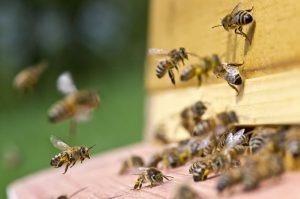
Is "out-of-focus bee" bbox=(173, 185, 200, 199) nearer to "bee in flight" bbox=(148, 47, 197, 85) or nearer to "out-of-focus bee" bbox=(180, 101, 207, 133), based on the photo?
"out-of-focus bee" bbox=(180, 101, 207, 133)

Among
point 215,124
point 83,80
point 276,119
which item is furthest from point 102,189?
point 83,80

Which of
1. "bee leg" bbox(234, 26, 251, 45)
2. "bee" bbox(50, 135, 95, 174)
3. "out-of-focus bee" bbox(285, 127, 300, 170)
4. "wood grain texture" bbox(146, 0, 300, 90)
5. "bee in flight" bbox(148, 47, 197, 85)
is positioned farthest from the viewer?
"bee in flight" bbox(148, 47, 197, 85)

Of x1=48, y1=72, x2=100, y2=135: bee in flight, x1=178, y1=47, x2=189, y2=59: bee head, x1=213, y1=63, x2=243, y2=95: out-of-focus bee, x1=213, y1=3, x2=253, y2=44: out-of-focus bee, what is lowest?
x1=48, y1=72, x2=100, y2=135: bee in flight

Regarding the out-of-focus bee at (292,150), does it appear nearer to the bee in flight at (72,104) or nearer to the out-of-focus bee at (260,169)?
the out-of-focus bee at (260,169)

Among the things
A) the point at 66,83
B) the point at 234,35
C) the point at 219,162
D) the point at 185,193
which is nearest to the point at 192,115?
the point at 234,35

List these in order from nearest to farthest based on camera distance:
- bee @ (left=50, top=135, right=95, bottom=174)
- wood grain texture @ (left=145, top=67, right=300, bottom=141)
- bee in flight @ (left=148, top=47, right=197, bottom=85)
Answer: wood grain texture @ (left=145, top=67, right=300, bottom=141), bee @ (left=50, top=135, right=95, bottom=174), bee in flight @ (left=148, top=47, right=197, bottom=85)

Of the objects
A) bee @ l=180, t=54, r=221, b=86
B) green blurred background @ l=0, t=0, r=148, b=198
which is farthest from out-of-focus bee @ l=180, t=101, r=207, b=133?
green blurred background @ l=0, t=0, r=148, b=198

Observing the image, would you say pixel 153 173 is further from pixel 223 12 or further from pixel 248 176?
pixel 223 12
